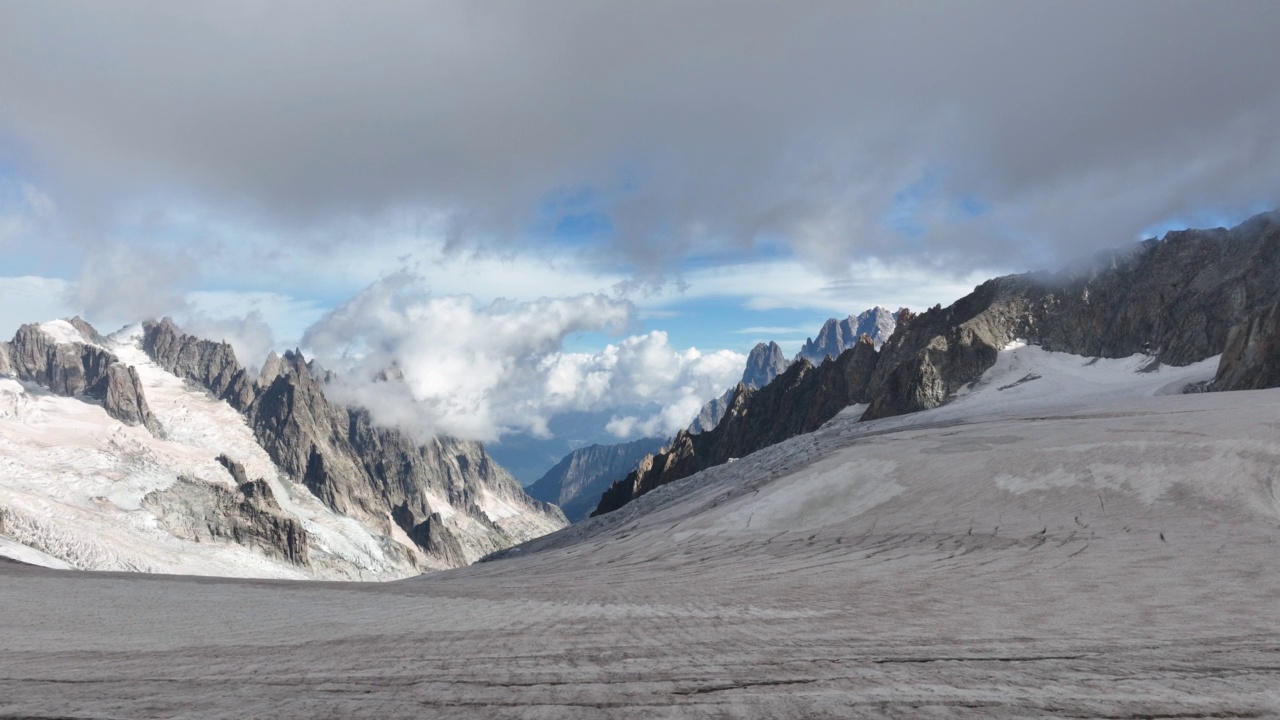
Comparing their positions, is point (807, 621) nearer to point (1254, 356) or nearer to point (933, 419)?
point (933, 419)

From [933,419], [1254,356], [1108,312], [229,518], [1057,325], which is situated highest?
[1108,312]

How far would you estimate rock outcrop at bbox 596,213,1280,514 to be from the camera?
10300cm

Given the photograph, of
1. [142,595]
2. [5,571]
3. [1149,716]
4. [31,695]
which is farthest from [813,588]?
[5,571]

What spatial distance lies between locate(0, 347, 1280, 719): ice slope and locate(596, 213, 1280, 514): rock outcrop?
8446cm

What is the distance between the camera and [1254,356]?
2308 inches

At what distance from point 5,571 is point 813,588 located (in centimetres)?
2009

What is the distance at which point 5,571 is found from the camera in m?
17.9

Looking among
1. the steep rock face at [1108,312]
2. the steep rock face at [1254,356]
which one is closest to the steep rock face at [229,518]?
the steep rock face at [1108,312]

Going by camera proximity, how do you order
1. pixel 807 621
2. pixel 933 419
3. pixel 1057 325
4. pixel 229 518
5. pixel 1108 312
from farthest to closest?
pixel 229 518, pixel 1057 325, pixel 1108 312, pixel 933 419, pixel 807 621

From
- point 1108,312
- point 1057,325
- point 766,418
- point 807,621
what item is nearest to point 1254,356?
point 1057,325

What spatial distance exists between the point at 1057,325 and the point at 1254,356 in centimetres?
6924

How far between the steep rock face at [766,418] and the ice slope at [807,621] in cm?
10296

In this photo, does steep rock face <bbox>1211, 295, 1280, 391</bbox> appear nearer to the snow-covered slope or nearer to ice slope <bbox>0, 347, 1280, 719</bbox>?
the snow-covered slope

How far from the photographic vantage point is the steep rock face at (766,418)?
13188 cm
